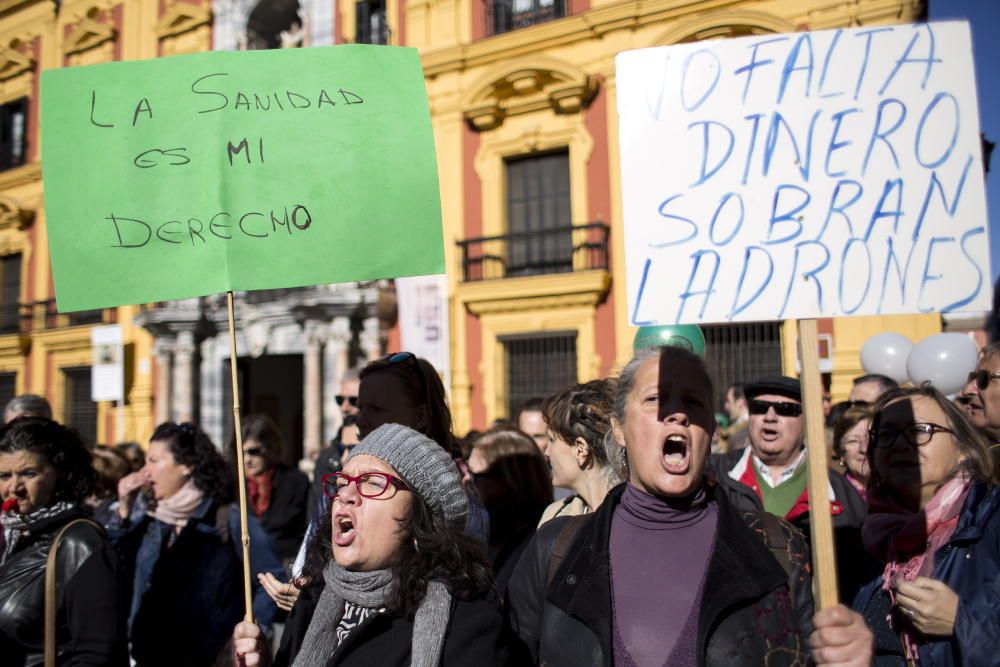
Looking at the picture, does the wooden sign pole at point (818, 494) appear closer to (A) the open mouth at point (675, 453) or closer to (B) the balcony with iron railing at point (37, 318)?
(A) the open mouth at point (675, 453)

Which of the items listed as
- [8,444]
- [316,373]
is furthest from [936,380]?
[316,373]

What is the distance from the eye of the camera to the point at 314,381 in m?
12.6

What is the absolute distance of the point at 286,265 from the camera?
6.58 feet

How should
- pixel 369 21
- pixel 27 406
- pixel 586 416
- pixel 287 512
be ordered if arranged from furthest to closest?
pixel 369 21, pixel 287 512, pixel 27 406, pixel 586 416

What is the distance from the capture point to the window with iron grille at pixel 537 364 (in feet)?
38.0

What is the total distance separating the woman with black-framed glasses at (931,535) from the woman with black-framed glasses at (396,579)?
1.06m

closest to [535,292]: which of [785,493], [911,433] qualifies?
[785,493]

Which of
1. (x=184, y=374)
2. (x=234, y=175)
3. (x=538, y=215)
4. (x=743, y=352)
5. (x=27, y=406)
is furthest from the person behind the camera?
(x=184, y=374)

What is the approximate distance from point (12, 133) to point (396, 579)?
67.0 feet

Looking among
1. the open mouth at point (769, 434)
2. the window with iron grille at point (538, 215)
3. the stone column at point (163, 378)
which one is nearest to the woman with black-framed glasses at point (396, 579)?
the open mouth at point (769, 434)

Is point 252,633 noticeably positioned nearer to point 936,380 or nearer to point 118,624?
point 118,624

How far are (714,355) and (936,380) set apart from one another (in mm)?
5072

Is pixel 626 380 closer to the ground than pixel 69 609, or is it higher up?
higher up

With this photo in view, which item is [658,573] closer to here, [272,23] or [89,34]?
[272,23]
